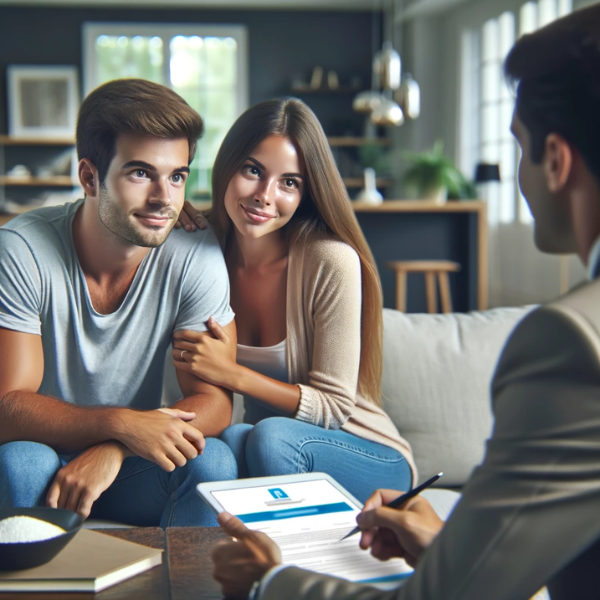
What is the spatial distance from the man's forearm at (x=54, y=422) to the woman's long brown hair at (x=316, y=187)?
601 mm

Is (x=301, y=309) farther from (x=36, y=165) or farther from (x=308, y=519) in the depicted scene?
(x=36, y=165)

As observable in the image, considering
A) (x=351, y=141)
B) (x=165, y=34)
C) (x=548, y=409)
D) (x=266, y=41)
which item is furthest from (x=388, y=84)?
(x=548, y=409)

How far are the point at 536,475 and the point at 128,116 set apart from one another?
1194 millimetres

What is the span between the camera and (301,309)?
1756 mm

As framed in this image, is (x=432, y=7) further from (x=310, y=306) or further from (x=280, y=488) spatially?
(x=280, y=488)

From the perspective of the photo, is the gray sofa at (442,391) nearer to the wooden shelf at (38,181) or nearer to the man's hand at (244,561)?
the man's hand at (244,561)

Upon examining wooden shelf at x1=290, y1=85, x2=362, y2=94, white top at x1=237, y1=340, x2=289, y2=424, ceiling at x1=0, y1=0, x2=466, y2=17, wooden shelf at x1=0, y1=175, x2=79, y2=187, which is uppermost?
ceiling at x1=0, y1=0, x2=466, y2=17

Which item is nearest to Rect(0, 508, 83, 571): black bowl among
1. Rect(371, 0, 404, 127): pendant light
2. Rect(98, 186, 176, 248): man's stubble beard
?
Rect(98, 186, 176, 248): man's stubble beard

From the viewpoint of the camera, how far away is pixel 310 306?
174 centimetres

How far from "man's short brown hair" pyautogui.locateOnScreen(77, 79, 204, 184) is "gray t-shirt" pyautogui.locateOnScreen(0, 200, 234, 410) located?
0.19 m

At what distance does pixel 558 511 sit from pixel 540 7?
20.2ft

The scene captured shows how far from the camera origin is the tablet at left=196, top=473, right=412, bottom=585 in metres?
Answer: 0.93

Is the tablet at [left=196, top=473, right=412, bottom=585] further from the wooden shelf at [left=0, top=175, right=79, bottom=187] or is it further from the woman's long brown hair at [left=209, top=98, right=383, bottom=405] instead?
the wooden shelf at [left=0, top=175, right=79, bottom=187]

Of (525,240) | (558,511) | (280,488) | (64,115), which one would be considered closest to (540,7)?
(525,240)
